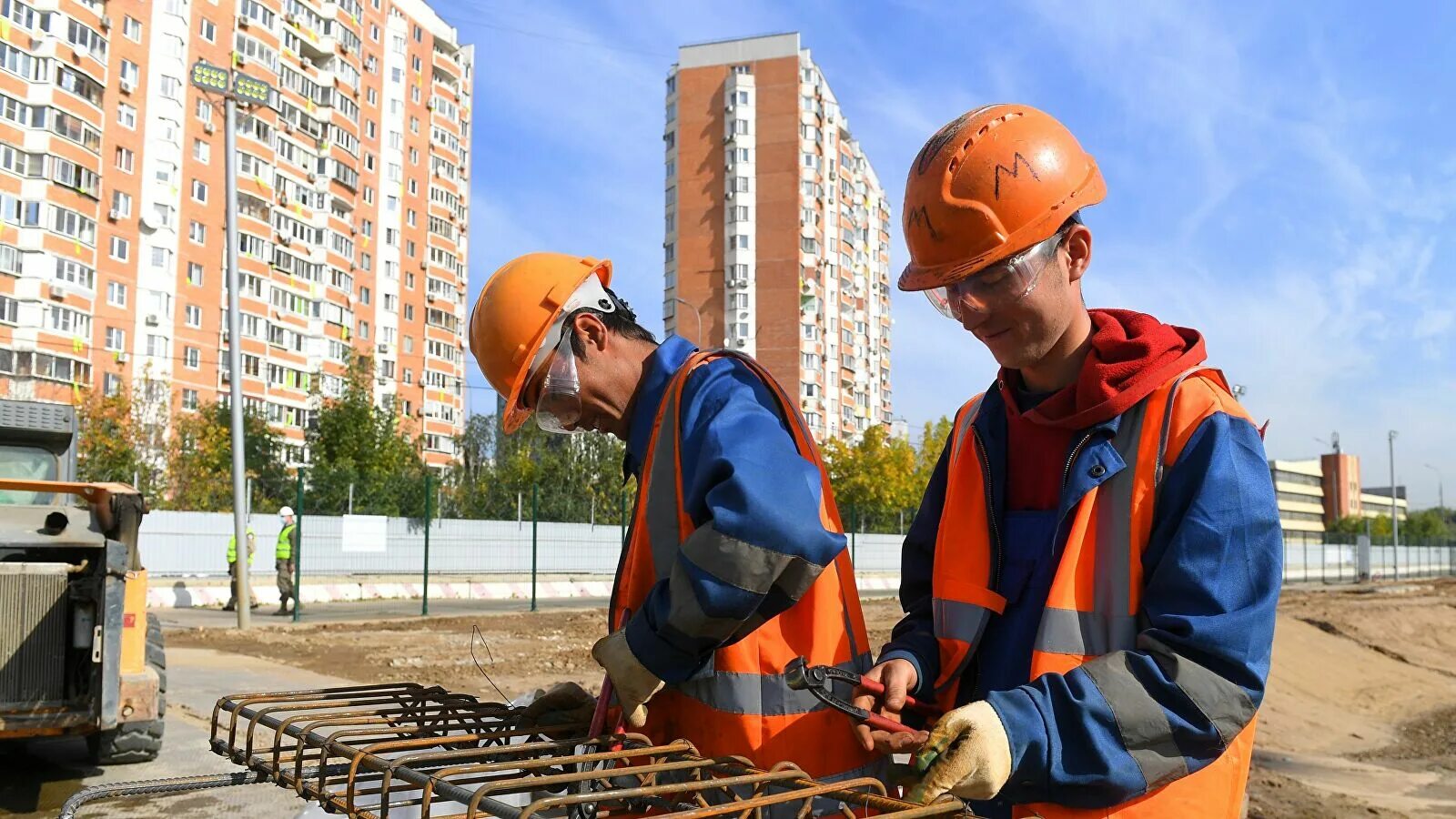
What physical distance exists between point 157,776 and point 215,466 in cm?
3772

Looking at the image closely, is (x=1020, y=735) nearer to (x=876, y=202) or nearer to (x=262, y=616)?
(x=262, y=616)

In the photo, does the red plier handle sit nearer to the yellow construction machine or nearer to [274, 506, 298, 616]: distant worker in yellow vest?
the yellow construction machine

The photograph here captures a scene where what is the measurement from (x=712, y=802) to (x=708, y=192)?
7768cm

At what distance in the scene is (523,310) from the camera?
8.55ft

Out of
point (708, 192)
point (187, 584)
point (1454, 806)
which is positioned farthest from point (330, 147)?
point (1454, 806)

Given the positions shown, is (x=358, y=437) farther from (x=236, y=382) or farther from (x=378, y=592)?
(x=236, y=382)

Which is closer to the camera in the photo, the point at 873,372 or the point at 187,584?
the point at 187,584

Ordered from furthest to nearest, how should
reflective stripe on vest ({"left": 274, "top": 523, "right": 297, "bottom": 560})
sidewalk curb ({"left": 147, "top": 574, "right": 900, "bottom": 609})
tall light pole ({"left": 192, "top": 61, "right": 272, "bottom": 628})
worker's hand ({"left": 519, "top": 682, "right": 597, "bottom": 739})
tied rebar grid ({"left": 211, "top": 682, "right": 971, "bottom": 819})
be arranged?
sidewalk curb ({"left": 147, "top": 574, "right": 900, "bottom": 609}) < reflective stripe on vest ({"left": 274, "top": 523, "right": 297, "bottom": 560}) < tall light pole ({"left": 192, "top": 61, "right": 272, "bottom": 628}) < worker's hand ({"left": 519, "top": 682, "right": 597, "bottom": 739}) < tied rebar grid ({"left": 211, "top": 682, "right": 971, "bottom": 819})

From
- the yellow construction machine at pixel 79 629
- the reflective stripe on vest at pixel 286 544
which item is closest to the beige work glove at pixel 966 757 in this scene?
the yellow construction machine at pixel 79 629

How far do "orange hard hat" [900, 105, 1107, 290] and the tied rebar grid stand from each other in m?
0.87

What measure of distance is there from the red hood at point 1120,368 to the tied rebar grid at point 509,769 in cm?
71

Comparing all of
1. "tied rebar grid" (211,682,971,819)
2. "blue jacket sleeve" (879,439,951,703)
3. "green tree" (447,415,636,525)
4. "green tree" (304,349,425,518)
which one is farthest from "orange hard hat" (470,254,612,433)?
"green tree" (304,349,425,518)

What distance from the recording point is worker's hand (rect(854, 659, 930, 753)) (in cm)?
190

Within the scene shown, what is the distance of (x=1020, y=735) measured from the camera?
1.54 m
